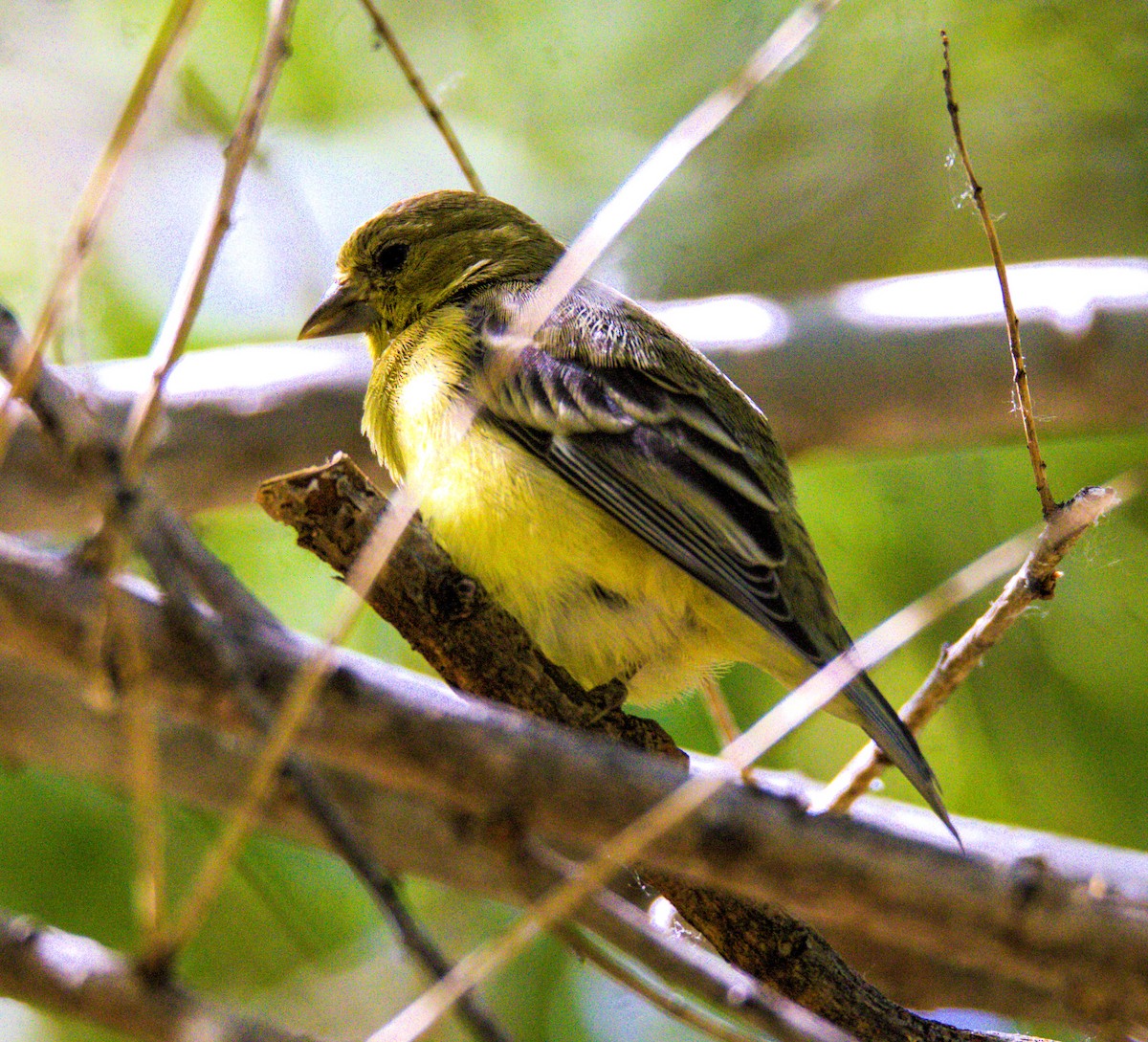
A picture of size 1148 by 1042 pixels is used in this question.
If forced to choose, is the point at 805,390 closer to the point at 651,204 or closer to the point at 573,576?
the point at 651,204

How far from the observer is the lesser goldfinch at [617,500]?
3650mm

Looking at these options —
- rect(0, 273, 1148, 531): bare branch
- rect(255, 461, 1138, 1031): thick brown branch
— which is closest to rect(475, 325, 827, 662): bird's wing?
rect(255, 461, 1138, 1031): thick brown branch

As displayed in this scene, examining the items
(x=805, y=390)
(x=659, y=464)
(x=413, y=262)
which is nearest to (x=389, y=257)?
(x=413, y=262)

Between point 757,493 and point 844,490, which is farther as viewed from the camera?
point 844,490

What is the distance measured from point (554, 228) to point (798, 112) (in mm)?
1409

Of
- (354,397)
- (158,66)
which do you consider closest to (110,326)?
(354,397)

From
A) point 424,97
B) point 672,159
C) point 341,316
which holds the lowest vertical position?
point 672,159

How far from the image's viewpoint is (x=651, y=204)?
6.51 metres

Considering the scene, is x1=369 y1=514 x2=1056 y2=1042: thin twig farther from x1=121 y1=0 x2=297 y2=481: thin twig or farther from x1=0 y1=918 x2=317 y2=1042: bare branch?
x1=121 y1=0 x2=297 y2=481: thin twig

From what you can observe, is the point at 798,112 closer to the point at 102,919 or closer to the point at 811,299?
the point at 811,299

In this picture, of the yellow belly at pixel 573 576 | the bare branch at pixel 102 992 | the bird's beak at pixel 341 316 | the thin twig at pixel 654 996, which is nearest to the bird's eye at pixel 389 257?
the bird's beak at pixel 341 316

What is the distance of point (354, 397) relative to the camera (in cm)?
644

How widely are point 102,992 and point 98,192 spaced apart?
1.17 meters

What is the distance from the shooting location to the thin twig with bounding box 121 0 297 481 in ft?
6.42
